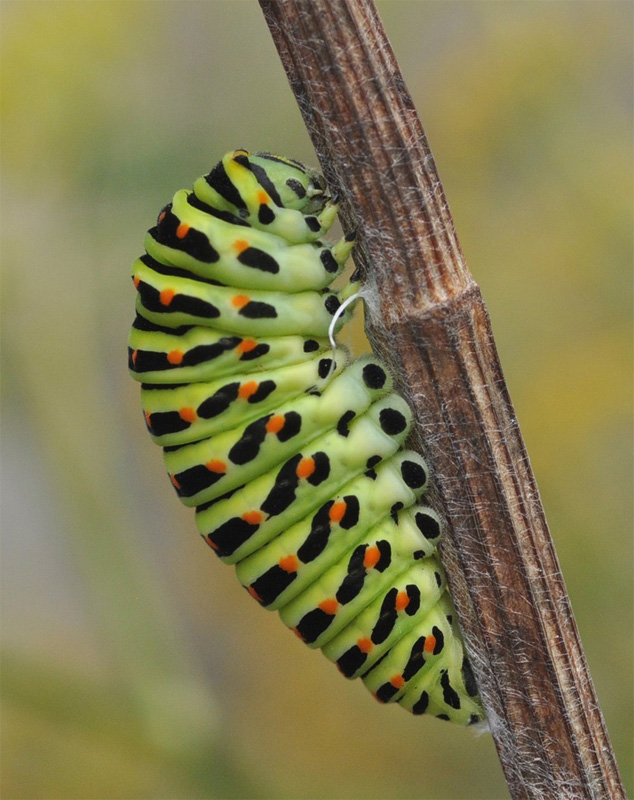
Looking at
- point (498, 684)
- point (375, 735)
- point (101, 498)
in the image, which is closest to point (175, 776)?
point (375, 735)

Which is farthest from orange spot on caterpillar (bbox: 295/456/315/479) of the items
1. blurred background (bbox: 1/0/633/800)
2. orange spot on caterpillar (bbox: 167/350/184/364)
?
blurred background (bbox: 1/0/633/800)

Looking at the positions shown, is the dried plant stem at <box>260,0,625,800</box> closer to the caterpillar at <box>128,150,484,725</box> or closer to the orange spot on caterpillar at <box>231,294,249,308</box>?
the caterpillar at <box>128,150,484,725</box>

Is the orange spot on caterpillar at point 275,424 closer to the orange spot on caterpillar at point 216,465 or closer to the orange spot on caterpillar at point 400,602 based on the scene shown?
the orange spot on caterpillar at point 216,465

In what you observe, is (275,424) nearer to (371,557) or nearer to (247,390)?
(247,390)

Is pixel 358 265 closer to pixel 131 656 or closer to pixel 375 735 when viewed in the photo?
pixel 131 656

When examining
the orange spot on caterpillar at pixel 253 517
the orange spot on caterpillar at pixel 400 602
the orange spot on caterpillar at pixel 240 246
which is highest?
the orange spot on caterpillar at pixel 240 246

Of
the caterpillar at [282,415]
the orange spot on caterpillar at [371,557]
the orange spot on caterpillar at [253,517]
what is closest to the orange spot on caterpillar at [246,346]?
the caterpillar at [282,415]
